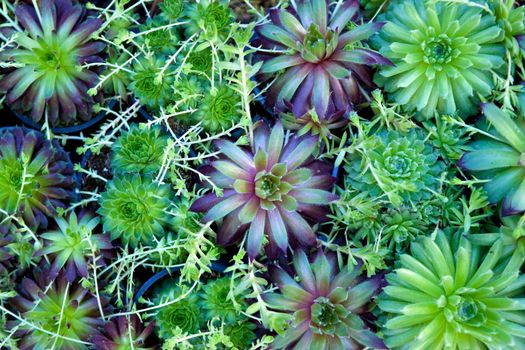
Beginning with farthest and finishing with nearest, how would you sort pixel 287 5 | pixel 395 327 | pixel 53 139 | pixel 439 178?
1. pixel 53 139
2. pixel 287 5
3. pixel 439 178
4. pixel 395 327

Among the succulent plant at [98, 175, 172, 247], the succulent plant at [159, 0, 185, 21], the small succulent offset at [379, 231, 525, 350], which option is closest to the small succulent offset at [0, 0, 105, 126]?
the succulent plant at [159, 0, 185, 21]

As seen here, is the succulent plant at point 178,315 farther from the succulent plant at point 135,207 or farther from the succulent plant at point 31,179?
the succulent plant at point 31,179

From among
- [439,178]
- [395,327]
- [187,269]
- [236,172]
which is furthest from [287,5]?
[395,327]

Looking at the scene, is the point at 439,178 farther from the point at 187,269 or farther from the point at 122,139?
the point at 122,139

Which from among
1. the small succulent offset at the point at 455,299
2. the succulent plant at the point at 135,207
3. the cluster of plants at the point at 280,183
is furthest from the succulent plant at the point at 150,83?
the small succulent offset at the point at 455,299

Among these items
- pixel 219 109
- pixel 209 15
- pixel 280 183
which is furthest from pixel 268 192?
pixel 209 15

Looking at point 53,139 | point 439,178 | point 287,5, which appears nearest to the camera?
point 439,178
